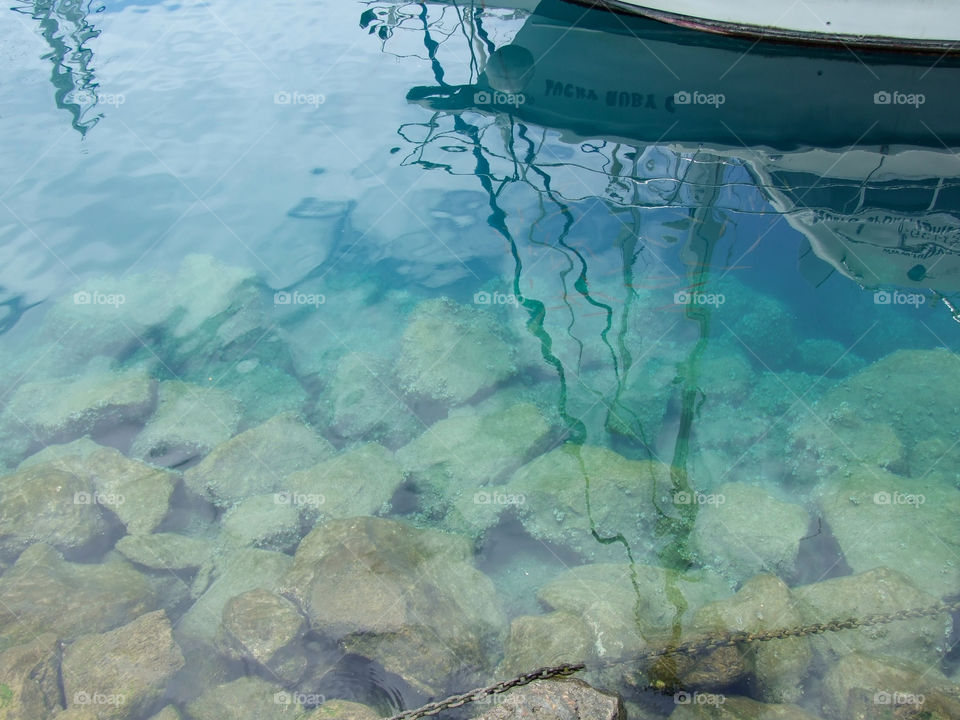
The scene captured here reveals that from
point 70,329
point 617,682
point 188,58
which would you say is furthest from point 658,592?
point 188,58

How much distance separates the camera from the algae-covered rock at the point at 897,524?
4223mm

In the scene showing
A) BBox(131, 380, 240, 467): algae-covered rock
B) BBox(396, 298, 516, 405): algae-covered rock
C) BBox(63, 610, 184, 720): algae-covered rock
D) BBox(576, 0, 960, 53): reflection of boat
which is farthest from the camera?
BBox(576, 0, 960, 53): reflection of boat

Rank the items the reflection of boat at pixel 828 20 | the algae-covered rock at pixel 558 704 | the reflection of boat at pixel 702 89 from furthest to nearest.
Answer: the reflection of boat at pixel 828 20 → the reflection of boat at pixel 702 89 → the algae-covered rock at pixel 558 704

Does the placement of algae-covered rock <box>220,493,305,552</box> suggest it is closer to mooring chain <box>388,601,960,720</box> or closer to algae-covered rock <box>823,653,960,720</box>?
mooring chain <box>388,601,960,720</box>

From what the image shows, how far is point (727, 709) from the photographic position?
129 inches

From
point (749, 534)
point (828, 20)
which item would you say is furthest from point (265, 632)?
point (828, 20)

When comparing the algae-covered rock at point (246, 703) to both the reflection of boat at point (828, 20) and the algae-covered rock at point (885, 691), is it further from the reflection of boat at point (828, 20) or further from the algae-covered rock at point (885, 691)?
the reflection of boat at point (828, 20)

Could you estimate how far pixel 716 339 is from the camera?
636 centimetres

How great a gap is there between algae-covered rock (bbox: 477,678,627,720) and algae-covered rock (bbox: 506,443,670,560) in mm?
1593

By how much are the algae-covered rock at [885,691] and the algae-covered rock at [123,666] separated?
3768 millimetres

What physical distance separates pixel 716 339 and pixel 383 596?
4.23 meters

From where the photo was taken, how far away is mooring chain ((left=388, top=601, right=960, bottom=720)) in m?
3.11

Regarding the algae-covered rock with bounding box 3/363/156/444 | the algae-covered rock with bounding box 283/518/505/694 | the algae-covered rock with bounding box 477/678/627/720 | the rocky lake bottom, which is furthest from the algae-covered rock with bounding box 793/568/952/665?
the algae-covered rock with bounding box 3/363/156/444

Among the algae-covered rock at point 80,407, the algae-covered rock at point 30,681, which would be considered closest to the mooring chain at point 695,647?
the algae-covered rock at point 30,681
